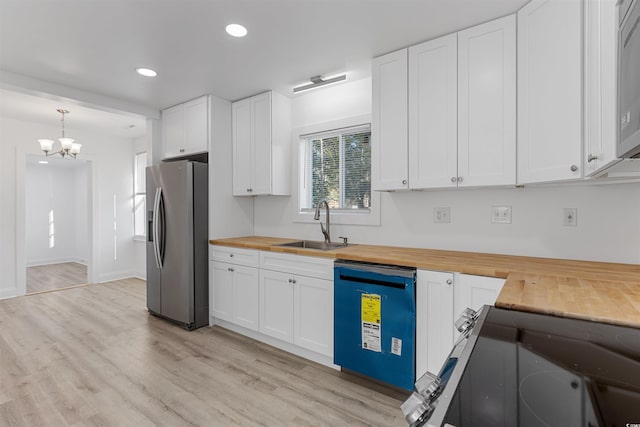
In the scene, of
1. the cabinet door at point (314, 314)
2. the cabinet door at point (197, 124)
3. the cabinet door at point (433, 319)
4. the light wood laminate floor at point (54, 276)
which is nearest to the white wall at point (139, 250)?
the light wood laminate floor at point (54, 276)

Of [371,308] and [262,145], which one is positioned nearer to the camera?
[371,308]

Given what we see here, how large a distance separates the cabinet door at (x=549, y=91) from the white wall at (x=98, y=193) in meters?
6.13

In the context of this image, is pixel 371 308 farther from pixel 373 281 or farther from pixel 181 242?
pixel 181 242

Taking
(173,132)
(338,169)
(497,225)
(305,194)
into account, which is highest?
(173,132)

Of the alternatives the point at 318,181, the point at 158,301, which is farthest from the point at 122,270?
the point at 318,181

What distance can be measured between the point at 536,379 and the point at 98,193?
6401mm

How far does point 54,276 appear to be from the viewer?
5.99 meters

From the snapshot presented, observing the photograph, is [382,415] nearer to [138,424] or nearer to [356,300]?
[356,300]

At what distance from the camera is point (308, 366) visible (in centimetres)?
256

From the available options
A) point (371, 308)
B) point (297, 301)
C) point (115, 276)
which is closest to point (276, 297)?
point (297, 301)

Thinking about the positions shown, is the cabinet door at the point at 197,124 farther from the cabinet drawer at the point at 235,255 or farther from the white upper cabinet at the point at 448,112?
the white upper cabinet at the point at 448,112

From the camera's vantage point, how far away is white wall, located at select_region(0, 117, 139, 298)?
14.8ft

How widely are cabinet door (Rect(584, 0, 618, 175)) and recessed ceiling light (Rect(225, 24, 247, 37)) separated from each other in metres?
1.95

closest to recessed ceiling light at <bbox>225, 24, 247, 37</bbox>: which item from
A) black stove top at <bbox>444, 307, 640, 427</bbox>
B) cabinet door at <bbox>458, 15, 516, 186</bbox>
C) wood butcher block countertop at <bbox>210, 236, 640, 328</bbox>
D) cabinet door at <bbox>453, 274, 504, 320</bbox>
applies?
cabinet door at <bbox>458, 15, 516, 186</bbox>
